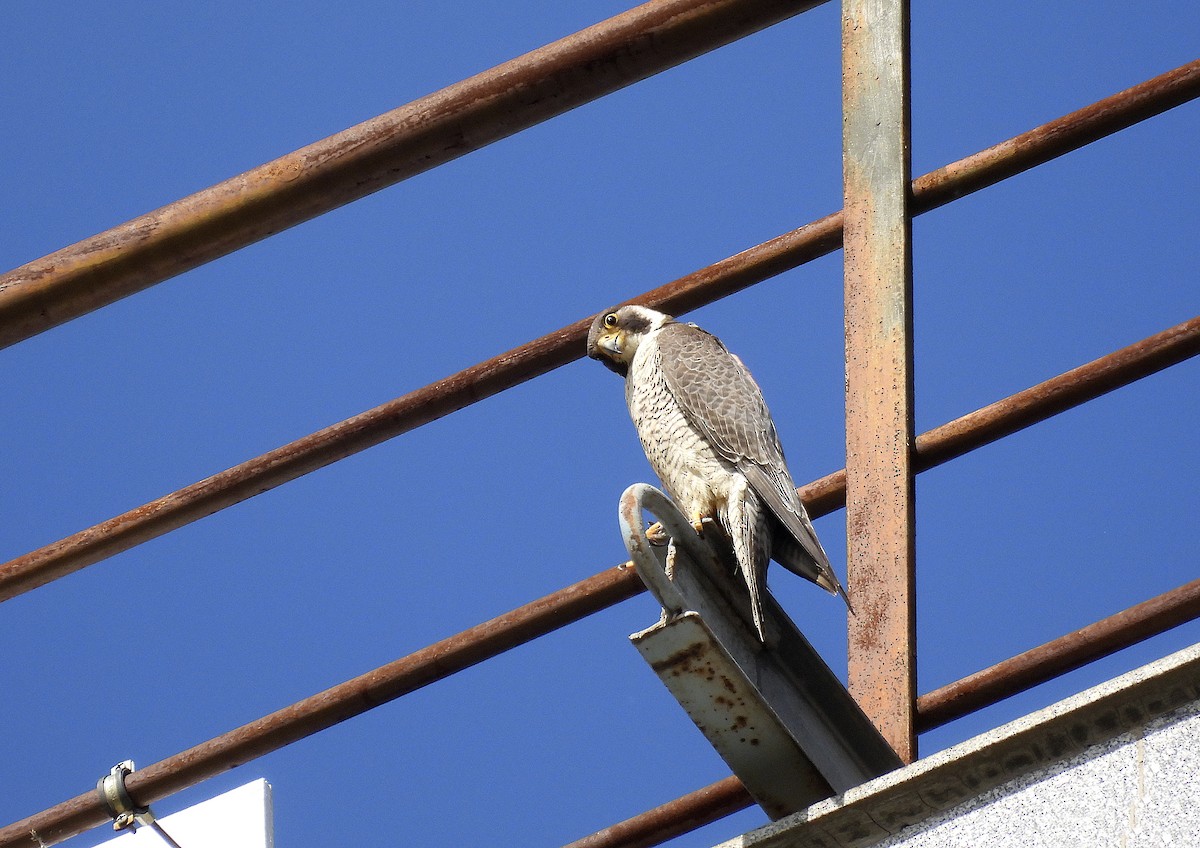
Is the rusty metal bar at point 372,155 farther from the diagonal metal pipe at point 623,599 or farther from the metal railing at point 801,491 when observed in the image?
the diagonal metal pipe at point 623,599

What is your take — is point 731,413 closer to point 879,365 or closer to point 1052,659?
point 879,365

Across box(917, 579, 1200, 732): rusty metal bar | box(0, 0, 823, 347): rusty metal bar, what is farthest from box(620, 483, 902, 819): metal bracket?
box(0, 0, 823, 347): rusty metal bar

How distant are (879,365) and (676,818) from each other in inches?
51.9

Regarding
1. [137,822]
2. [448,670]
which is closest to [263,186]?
[448,670]

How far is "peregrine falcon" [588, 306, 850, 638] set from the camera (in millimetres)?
3855

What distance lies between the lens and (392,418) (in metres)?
4.28

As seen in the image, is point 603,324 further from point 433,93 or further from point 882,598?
point 433,93

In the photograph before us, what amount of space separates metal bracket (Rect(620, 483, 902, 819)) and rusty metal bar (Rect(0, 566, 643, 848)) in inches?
42.1

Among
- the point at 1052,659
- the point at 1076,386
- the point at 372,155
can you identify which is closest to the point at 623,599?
the point at 1052,659

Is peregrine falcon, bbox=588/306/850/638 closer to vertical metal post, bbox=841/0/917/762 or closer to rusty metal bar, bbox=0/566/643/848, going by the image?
vertical metal post, bbox=841/0/917/762

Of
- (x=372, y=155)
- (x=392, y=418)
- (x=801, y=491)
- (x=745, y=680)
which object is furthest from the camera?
(x=801, y=491)

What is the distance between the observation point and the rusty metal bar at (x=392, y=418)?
4219mm

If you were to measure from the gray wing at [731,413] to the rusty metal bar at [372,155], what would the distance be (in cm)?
211

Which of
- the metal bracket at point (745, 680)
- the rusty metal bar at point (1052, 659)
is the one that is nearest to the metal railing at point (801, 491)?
the rusty metal bar at point (1052, 659)
